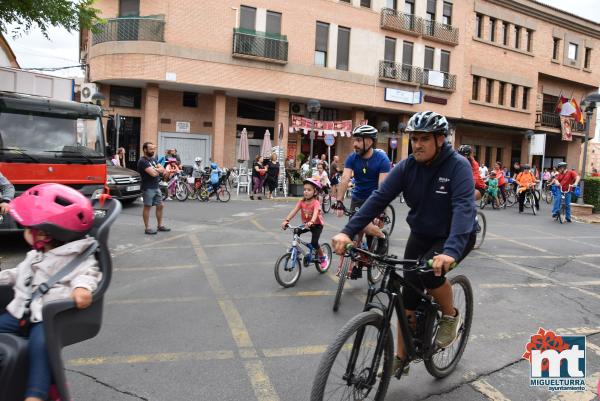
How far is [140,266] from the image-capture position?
6.93 metres

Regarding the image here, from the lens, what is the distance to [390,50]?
28.6 metres

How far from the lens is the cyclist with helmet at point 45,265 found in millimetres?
2322

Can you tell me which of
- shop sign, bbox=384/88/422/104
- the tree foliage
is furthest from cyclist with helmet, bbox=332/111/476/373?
shop sign, bbox=384/88/422/104

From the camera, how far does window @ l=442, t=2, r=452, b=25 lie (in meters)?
31.0

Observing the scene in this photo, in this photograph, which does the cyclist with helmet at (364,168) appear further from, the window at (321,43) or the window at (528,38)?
the window at (528,38)

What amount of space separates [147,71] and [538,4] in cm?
2822

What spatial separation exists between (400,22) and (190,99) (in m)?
13.1

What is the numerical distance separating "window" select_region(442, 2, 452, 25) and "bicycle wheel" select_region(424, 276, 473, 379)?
30.8 metres

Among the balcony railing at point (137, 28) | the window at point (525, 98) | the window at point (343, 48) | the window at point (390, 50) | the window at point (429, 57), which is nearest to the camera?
the balcony railing at point (137, 28)

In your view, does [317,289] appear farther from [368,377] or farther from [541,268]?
[541,268]

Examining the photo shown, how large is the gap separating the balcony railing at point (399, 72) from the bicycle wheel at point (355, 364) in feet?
86.8

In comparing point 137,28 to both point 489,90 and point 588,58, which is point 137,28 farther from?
point 588,58

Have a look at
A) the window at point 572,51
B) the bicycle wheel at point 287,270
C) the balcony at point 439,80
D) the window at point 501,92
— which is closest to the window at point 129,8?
the balcony at point 439,80

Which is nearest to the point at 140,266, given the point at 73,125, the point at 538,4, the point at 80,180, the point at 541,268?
the point at 80,180
